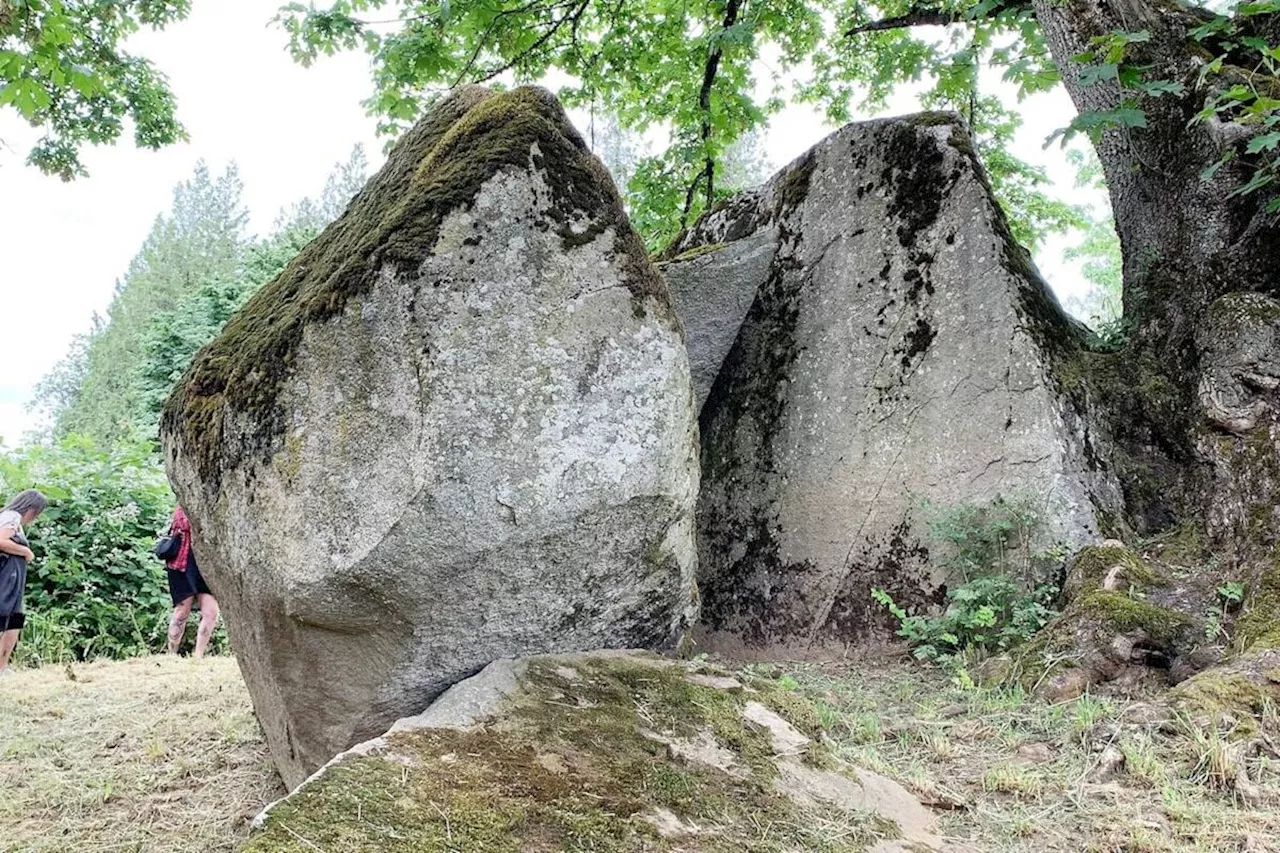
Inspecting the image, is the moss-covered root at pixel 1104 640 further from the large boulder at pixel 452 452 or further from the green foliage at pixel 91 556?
the green foliage at pixel 91 556

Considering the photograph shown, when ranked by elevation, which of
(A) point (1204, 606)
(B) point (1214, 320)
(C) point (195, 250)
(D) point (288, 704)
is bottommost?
(D) point (288, 704)

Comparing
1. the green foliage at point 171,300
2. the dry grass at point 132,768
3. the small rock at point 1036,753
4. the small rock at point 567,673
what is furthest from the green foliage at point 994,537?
the green foliage at point 171,300

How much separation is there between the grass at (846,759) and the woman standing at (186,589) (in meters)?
2.41

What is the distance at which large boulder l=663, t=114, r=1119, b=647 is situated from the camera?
4398 mm

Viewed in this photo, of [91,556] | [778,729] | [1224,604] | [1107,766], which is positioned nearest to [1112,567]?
[1224,604]

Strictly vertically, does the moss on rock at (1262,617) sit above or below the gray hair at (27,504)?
above

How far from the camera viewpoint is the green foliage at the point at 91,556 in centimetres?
748

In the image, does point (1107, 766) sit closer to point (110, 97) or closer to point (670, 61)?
point (670, 61)

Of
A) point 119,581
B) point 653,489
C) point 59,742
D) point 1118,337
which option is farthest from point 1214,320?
point 119,581

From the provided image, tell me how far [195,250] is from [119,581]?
140ft

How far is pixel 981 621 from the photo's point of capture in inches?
150

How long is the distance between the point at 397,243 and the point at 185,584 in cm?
531

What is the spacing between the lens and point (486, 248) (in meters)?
2.99

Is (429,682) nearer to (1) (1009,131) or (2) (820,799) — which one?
(2) (820,799)
